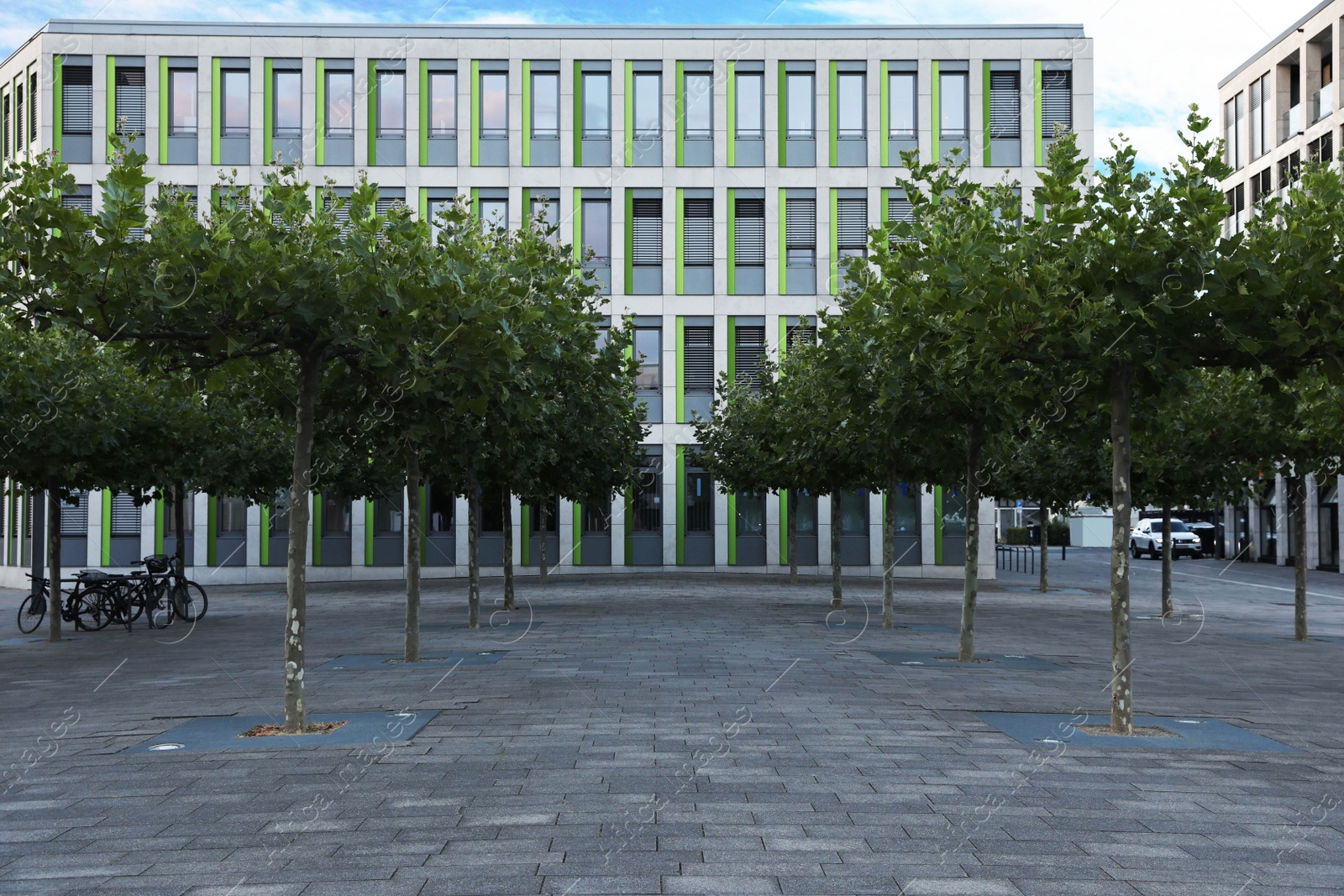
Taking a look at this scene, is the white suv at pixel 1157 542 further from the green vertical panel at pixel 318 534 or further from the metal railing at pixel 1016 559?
the green vertical panel at pixel 318 534

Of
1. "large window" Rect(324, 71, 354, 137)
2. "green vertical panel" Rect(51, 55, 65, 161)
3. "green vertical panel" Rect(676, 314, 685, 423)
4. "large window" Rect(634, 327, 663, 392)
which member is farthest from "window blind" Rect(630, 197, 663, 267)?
"green vertical panel" Rect(51, 55, 65, 161)

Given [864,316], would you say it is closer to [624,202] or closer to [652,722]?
[652,722]

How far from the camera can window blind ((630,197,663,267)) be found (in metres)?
40.3

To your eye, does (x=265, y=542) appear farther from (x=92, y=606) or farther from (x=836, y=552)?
(x=836, y=552)

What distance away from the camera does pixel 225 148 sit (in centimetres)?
3922

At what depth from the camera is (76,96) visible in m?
39.1

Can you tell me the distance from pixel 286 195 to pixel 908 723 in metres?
5.82

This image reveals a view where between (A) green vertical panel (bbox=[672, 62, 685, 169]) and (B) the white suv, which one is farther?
(B) the white suv

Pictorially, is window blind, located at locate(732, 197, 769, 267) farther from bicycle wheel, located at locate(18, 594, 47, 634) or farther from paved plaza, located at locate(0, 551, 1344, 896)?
paved plaza, located at locate(0, 551, 1344, 896)

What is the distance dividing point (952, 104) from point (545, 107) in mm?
12187

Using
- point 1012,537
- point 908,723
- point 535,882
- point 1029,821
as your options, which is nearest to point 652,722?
point 908,723

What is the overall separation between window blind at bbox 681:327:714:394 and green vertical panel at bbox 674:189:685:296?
53.8 inches

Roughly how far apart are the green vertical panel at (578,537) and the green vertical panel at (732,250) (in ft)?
26.3

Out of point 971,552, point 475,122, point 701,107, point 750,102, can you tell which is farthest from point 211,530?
point 971,552
